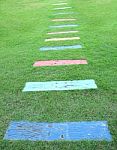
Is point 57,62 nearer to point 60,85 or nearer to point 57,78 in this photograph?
point 57,78

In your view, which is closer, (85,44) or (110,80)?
(110,80)

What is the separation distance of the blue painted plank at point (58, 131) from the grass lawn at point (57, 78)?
0.32 feet

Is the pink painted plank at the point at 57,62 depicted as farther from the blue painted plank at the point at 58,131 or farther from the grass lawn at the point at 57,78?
the blue painted plank at the point at 58,131

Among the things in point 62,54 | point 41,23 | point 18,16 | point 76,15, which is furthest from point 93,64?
point 18,16

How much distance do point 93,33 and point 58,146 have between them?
7502 mm

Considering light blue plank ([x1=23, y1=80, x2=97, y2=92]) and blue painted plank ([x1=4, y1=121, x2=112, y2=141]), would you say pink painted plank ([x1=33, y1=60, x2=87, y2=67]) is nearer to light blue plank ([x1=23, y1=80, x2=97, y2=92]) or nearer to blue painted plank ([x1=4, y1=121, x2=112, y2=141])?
light blue plank ([x1=23, y1=80, x2=97, y2=92])

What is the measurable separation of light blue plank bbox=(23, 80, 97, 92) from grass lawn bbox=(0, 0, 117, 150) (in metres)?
0.13

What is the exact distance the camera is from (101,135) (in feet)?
13.8

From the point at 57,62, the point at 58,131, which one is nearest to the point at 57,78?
the point at 57,62

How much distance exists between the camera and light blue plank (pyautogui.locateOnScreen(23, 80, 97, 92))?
5.83m

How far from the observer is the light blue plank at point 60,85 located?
19.1 ft

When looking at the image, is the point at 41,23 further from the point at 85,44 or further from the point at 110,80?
the point at 110,80

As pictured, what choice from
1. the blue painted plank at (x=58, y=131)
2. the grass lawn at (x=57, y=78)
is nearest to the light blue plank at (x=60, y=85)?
the grass lawn at (x=57, y=78)

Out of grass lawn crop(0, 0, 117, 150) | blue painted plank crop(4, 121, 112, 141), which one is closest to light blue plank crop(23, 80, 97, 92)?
grass lawn crop(0, 0, 117, 150)
